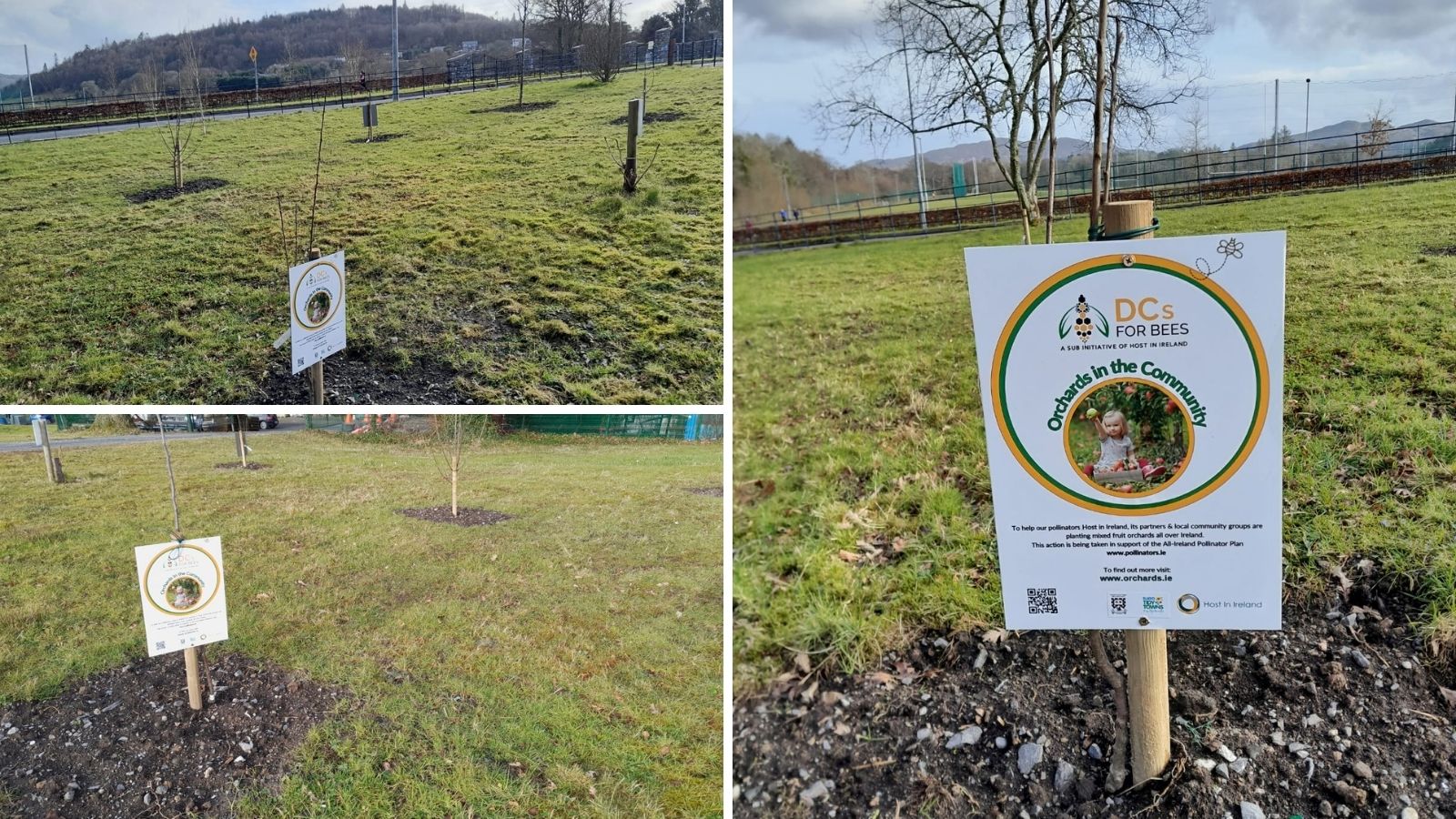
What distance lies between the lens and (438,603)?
3373mm

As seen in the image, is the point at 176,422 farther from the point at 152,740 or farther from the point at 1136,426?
the point at 1136,426

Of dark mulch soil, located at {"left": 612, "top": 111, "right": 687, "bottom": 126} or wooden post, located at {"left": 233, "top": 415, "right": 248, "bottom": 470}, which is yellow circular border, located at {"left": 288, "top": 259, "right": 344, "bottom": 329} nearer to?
wooden post, located at {"left": 233, "top": 415, "right": 248, "bottom": 470}

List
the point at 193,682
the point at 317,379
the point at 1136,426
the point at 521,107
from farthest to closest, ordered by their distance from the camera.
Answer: the point at 521,107 < the point at 317,379 < the point at 193,682 < the point at 1136,426

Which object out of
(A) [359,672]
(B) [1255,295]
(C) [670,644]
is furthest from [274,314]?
A: (B) [1255,295]

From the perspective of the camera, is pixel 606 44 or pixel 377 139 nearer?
pixel 606 44

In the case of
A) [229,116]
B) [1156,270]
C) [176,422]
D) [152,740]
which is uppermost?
[229,116]

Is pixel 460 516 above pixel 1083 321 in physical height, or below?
below

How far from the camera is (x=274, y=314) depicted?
11.7 feet

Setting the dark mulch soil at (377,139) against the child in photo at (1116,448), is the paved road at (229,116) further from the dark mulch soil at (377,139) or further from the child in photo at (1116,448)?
the child in photo at (1116,448)

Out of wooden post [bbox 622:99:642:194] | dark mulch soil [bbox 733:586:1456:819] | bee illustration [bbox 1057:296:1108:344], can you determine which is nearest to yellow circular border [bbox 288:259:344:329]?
wooden post [bbox 622:99:642:194]

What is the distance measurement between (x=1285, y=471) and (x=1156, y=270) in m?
1.50

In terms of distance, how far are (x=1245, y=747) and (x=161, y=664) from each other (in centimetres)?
381

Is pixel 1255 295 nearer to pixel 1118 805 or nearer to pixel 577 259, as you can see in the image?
pixel 1118 805

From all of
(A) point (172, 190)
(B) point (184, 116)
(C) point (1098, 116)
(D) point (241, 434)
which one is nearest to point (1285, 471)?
(C) point (1098, 116)
